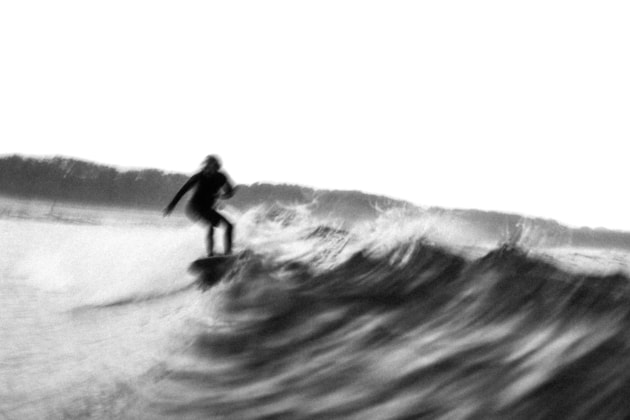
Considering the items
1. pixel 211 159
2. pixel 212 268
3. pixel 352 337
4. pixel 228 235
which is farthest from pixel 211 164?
pixel 352 337

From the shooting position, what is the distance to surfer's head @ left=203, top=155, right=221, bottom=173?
37.1 feet

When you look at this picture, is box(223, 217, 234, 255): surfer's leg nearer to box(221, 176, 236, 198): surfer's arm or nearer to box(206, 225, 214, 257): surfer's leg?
box(206, 225, 214, 257): surfer's leg

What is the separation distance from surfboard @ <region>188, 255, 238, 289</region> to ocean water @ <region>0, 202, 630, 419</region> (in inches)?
7.0

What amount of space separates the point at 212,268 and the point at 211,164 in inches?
52.5

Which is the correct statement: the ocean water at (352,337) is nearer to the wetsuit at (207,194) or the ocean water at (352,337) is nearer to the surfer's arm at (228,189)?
the wetsuit at (207,194)

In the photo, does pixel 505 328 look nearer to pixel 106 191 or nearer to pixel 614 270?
pixel 614 270

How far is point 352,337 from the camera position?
7.40 meters

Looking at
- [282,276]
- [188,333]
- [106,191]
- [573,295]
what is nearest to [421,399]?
[573,295]

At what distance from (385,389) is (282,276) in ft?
14.3

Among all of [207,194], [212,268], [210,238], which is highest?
[207,194]

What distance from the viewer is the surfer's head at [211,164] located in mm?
11297

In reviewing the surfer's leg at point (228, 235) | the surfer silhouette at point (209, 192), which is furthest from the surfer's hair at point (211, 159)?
the surfer's leg at point (228, 235)

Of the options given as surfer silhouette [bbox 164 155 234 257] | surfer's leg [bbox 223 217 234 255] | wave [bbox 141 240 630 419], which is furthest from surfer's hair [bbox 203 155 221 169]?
wave [bbox 141 240 630 419]

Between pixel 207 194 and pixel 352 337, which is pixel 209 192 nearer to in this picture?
pixel 207 194
